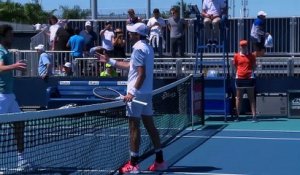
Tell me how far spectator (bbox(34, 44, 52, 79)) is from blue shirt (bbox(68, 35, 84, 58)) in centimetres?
116

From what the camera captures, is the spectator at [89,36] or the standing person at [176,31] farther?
the spectator at [89,36]

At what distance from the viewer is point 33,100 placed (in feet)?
65.3

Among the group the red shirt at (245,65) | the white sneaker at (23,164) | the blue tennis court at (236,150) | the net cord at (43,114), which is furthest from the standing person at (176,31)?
the white sneaker at (23,164)

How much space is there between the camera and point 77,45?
21.0 metres

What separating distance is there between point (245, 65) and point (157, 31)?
4.54 meters

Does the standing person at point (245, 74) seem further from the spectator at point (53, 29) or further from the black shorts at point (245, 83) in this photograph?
the spectator at point (53, 29)

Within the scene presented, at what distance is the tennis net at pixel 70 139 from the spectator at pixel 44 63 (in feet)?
23.2

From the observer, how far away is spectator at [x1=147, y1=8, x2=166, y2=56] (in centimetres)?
2147

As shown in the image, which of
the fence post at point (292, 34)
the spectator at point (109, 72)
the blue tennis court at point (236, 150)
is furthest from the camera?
the fence post at point (292, 34)

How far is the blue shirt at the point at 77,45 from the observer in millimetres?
20812

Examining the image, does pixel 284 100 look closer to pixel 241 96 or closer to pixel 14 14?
pixel 241 96

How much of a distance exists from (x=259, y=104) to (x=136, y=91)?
9.52 metres

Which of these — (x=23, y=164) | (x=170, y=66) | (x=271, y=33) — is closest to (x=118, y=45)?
(x=170, y=66)

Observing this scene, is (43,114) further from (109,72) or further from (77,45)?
(77,45)
